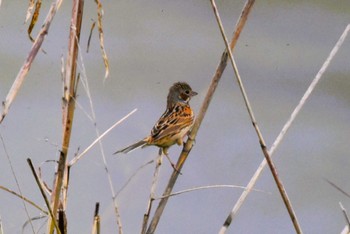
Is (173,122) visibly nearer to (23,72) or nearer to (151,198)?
(151,198)

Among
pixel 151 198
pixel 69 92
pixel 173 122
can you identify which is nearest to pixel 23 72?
pixel 69 92

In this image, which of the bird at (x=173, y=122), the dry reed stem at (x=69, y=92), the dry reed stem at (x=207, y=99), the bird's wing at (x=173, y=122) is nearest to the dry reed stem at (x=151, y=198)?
the dry reed stem at (x=207, y=99)

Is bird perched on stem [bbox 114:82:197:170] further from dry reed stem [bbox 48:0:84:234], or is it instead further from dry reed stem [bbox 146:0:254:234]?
dry reed stem [bbox 48:0:84:234]

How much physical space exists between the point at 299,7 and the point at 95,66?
0.84 m

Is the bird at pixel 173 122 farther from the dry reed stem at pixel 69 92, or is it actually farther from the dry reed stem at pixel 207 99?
the dry reed stem at pixel 69 92

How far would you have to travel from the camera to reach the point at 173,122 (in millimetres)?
3705

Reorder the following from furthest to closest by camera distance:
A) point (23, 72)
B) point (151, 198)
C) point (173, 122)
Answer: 1. point (173, 122)
2. point (151, 198)
3. point (23, 72)

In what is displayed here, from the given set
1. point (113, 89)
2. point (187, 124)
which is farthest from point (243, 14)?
point (113, 89)

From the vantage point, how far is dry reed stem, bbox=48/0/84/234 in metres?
2.72

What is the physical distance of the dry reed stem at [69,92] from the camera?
272 centimetres

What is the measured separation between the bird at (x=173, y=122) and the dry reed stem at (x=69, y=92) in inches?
21.9

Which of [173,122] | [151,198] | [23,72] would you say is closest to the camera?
[23,72]

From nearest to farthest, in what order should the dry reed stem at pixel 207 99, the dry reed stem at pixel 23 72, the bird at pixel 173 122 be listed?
the dry reed stem at pixel 23 72, the dry reed stem at pixel 207 99, the bird at pixel 173 122

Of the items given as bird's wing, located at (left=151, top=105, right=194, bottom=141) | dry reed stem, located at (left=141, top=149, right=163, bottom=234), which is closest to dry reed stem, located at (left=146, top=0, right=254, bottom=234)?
dry reed stem, located at (left=141, top=149, right=163, bottom=234)
